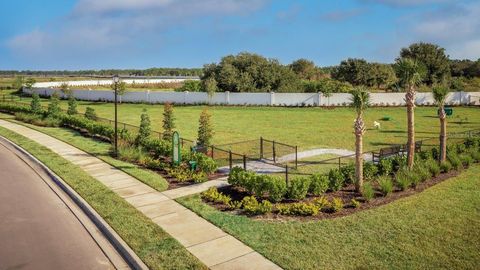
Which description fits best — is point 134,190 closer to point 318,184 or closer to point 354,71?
point 318,184

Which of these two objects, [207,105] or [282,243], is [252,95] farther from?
[282,243]

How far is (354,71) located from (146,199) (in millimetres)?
67553

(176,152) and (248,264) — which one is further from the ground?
(176,152)

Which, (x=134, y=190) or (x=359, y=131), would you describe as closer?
(x=359, y=131)

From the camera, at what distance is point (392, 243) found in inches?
362

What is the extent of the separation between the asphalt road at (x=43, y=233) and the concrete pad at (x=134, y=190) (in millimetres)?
1552

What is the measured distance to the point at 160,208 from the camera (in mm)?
11883

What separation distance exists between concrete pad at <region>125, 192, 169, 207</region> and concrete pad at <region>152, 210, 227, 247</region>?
1.40 meters

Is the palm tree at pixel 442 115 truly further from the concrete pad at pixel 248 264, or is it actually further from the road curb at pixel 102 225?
the road curb at pixel 102 225

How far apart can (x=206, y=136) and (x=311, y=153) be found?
531cm

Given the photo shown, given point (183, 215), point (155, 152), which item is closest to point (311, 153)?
point (155, 152)

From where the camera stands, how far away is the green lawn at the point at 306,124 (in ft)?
79.5

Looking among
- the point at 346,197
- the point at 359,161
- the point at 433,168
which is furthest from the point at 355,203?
the point at 433,168

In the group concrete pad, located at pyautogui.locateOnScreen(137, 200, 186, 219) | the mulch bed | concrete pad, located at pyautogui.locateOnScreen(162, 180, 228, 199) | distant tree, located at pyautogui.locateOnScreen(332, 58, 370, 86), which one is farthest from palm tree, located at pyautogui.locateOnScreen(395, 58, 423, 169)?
distant tree, located at pyautogui.locateOnScreen(332, 58, 370, 86)
